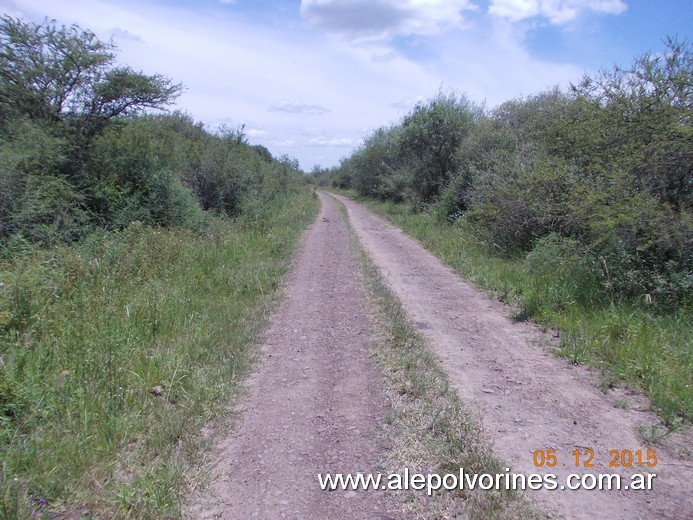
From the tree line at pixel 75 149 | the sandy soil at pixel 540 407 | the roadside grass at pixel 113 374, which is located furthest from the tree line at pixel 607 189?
the tree line at pixel 75 149

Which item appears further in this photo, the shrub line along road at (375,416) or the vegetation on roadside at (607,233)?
the vegetation on roadside at (607,233)

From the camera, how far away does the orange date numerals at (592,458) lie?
3041 mm

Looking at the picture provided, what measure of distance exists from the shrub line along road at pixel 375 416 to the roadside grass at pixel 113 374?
0.36m

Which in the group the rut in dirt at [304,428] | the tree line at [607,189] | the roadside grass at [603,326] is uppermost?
the tree line at [607,189]

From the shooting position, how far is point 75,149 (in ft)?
39.1

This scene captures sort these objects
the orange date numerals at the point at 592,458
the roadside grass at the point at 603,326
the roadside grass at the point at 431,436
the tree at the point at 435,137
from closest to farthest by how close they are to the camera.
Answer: the roadside grass at the point at 431,436 < the orange date numerals at the point at 592,458 < the roadside grass at the point at 603,326 < the tree at the point at 435,137

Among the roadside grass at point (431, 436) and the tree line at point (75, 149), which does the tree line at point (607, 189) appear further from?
the tree line at point (75, 149)

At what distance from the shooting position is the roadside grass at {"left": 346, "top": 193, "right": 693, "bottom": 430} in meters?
4.01

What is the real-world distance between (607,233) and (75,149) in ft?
40.8

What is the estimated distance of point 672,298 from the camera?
564 cm

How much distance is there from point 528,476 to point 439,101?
2004 centimetres

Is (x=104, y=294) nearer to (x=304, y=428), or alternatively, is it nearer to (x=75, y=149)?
(x=304, y=428)

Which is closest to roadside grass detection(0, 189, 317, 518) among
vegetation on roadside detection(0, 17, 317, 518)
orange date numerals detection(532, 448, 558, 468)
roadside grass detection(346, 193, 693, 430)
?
vegetation on roadside detection(0, 17, 317, 518)

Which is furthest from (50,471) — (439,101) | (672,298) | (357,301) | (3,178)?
(439,101)
